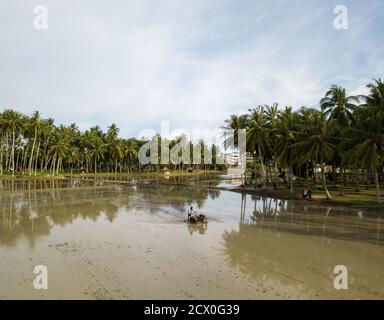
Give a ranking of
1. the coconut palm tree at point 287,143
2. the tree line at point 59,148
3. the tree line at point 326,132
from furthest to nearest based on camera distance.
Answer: the tree line at point 59,148, the coconut palm tree at point 287,143, the tree line at point 326,132

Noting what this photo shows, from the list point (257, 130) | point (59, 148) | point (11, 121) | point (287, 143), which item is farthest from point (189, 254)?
point (59, 148)

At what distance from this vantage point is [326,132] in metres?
35.4

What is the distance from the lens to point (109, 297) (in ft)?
34.3

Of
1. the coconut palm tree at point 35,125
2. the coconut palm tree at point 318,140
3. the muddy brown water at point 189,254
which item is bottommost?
the muddy brown water at point 189,254

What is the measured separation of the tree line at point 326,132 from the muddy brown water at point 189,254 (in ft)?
21.7

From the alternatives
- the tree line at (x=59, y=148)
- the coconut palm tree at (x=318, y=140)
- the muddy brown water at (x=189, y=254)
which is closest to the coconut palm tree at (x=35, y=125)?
the tree line at (x=59, y=148)

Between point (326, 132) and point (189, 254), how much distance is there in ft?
84.8

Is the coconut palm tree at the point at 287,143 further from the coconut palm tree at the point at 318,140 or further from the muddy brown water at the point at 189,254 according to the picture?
the muddy brown water at the point at 189,254

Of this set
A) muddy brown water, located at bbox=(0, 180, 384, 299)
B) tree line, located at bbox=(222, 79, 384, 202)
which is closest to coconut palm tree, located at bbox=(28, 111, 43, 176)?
tree line, located at bbox=(222, 79, 384, 202)

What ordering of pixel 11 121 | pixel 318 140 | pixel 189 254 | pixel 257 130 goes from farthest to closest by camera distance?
pixel 11 121 < pixel 257 130 < pixel 318 140 < pixel 189 254

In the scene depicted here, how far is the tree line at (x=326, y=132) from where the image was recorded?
29875 mm

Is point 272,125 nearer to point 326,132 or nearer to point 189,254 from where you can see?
point 326,132

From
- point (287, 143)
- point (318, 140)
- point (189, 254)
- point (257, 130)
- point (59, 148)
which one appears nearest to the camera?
point (189, 254)
